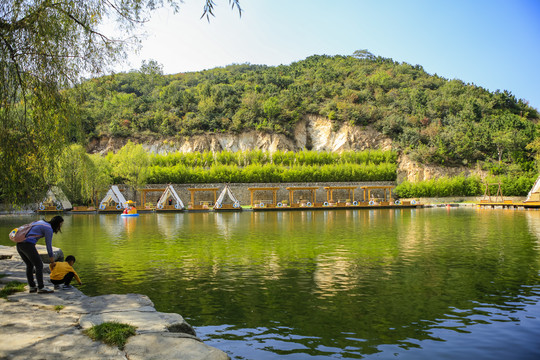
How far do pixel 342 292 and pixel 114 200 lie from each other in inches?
1436

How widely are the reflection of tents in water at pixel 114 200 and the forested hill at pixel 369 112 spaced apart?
1621cm

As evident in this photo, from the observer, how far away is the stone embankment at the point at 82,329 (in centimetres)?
412

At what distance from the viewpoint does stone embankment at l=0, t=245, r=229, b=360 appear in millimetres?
4121

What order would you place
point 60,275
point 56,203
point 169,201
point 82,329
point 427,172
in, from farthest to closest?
point 427,172 < point 169,201 < point 56,203 < point 60,275 < point 82,329

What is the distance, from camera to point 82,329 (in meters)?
4.91

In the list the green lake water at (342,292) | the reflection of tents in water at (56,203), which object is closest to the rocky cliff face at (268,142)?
the reflection of tents in water at (56,203)

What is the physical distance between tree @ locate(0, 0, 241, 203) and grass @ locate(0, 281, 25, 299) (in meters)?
1.71

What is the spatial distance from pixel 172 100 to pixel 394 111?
35.8 m

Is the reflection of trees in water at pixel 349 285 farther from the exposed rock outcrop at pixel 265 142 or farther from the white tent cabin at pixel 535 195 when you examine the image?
the exposed rock outcrop at pixel 265 142

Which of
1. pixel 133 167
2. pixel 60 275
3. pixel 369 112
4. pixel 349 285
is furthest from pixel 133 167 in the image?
pixel 349 285

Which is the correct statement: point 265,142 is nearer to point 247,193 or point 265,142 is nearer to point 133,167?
point 247,193

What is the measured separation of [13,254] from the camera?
10.6m

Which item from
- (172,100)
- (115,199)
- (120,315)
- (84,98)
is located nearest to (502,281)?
(120,315)

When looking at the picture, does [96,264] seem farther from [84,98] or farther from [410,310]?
[410,310]
